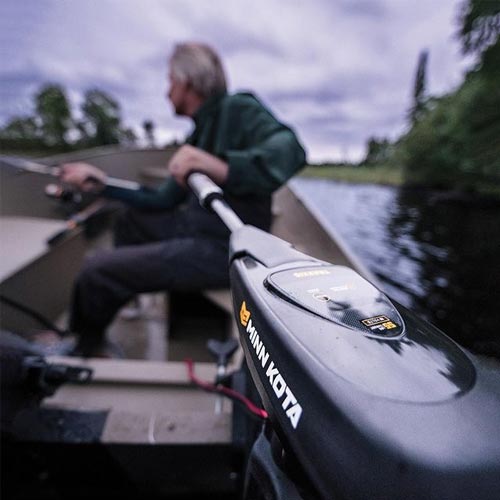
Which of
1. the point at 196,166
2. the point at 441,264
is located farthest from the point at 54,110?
the point at 196,166

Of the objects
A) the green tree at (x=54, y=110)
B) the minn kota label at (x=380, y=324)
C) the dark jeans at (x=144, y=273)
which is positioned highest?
the green tree at (x=54, y=110)

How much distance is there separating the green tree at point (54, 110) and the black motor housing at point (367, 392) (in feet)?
130

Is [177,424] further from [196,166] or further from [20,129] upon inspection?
[20,129]

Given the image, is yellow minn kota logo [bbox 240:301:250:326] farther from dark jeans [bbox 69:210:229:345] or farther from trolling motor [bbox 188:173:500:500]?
dark jeans [bbox 69:210:229:345]

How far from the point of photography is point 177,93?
143 cm

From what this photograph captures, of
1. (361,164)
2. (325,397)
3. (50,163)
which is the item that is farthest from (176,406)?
(361,164)

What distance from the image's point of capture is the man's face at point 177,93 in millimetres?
1406

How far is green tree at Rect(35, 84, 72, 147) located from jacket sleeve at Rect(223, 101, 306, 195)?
38745 mm

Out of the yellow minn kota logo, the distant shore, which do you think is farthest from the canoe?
the distant shore

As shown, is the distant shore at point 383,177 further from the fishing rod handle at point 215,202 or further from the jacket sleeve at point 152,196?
the fishing rod handle at point 215,202

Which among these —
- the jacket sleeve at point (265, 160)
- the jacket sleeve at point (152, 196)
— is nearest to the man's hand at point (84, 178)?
the jacket sleeve at point (152, 196)

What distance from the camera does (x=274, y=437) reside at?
47cm

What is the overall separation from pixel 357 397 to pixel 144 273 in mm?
1108

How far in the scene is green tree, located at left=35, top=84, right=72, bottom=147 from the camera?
33.6 m
